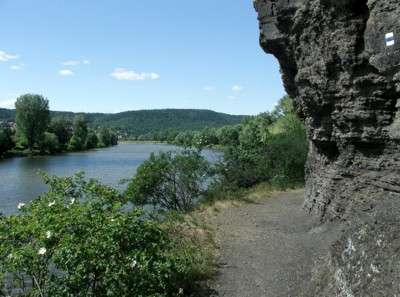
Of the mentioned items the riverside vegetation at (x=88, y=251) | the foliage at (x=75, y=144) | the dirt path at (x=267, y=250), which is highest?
A: the riverside vegetation at (x=88, y=251)

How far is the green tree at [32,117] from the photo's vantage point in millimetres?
72931

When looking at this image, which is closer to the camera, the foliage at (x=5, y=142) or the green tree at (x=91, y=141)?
the foliage at (x=5, y=142)

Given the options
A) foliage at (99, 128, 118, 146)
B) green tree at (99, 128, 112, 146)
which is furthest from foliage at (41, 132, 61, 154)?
green tree at (99, 128, 112, 146)

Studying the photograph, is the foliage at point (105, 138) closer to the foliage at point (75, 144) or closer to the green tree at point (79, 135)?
the green tree at point (79, 135)

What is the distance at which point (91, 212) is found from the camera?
7.41 m

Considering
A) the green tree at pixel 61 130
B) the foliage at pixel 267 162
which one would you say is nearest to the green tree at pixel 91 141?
the green tree at pixel 61 130

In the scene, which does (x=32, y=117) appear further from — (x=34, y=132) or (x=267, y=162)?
(x=267, y=162)

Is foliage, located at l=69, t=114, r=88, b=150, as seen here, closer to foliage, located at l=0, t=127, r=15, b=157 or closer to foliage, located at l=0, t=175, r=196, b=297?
foliage, located at l=0, t=127, r=15, b=157

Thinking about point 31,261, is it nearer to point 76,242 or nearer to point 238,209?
point 76,242

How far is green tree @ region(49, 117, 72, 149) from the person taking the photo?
272 feet

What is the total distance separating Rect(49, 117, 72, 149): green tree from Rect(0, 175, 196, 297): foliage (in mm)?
75969

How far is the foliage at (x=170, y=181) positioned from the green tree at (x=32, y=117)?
186 ft

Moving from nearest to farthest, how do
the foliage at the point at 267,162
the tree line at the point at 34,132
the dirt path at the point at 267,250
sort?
the dirt path at the point at 267,250
the foliage at the point at 267,162
the tree line at the point at 34,132

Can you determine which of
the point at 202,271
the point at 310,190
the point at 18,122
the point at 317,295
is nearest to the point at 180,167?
the point at 310,190
